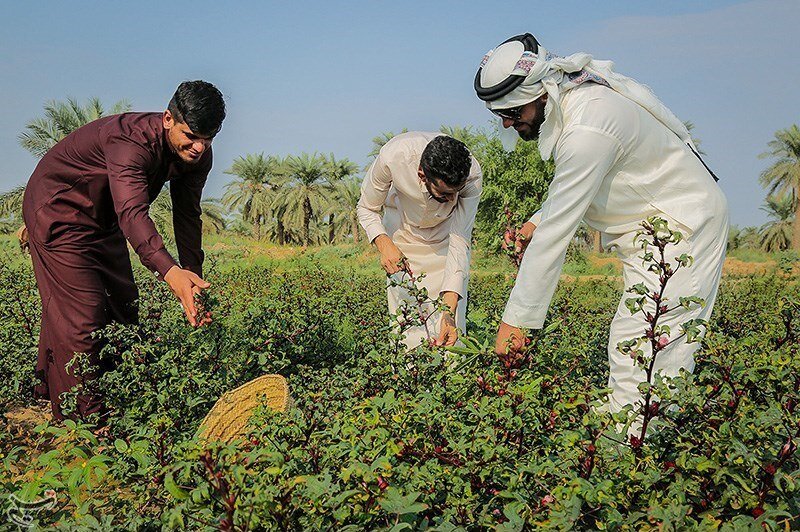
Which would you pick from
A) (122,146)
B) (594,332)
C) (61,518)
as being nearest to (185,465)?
(61,518)

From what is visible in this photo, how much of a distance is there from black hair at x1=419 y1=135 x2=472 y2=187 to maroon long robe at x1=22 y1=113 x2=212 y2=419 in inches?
48.4

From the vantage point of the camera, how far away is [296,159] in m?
28.8

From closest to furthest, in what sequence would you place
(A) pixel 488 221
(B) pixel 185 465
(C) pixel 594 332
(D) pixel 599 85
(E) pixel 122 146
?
(B) pixel 185 465, (D) pixel 599 85, (E) pixel 122 146, (C) pixel 594 332, (A) pixel 488 221

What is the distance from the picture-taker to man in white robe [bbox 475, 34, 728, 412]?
8.74 feet

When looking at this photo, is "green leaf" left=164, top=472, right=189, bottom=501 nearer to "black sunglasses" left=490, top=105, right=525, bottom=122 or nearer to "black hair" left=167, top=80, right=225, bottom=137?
"black sunglasses" left=490, top=105, right=525, bottom=122

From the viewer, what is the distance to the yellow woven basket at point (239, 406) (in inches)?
124

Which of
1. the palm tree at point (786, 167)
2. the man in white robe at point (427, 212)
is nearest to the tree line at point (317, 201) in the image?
the palm tree at point (786, 167)

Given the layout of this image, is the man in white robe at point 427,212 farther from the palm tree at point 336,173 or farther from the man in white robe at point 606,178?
the palm tree at point 336,173

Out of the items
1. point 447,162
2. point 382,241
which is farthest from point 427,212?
point 447,162

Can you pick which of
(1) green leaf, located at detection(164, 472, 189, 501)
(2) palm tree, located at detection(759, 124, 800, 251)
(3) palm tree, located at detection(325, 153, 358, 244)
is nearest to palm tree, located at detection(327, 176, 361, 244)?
(3) palm tree, located at detection(325, 153, 358, 244)

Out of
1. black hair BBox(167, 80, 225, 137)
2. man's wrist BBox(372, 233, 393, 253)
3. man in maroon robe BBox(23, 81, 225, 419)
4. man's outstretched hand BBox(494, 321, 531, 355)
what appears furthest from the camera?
man's wrist BBox(372, 233, 393, 253)

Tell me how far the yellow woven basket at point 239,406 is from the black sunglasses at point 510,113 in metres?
1.44

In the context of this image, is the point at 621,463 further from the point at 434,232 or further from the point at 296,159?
the point at 296,159

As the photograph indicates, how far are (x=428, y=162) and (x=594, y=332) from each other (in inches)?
61.6
